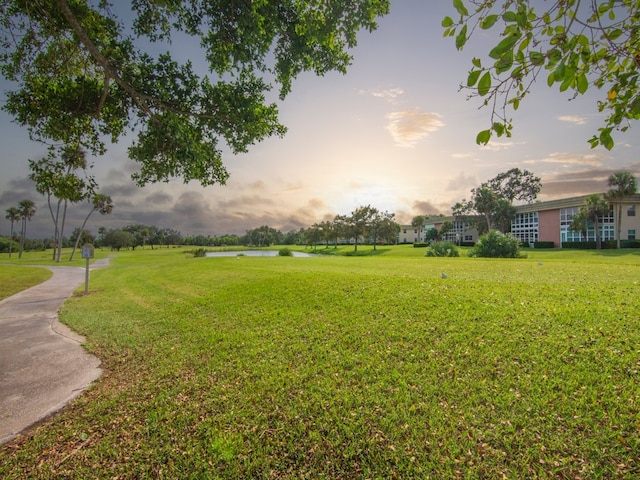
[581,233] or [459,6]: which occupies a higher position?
[459,6]

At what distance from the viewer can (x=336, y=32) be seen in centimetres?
657

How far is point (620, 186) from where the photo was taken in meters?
38.5

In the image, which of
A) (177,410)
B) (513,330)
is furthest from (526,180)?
(177,410)

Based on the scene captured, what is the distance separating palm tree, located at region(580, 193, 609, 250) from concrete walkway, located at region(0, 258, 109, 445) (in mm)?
52686

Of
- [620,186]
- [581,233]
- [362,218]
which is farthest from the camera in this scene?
[362,218]

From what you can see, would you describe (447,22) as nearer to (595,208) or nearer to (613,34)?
(613,34)

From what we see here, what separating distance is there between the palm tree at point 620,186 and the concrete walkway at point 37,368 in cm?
5424

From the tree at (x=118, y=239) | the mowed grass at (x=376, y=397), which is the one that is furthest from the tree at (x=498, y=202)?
the tree at (x=118, y=239)

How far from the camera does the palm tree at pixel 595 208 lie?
38938 millimetres

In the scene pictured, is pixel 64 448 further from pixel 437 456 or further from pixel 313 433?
pixel 437 456

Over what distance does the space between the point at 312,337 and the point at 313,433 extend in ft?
9.25

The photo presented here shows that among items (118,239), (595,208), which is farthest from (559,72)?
(118,239)

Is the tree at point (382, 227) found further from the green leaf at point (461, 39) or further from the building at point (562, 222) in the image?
the green leaf at point (461, 39)

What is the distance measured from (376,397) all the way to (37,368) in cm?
661
